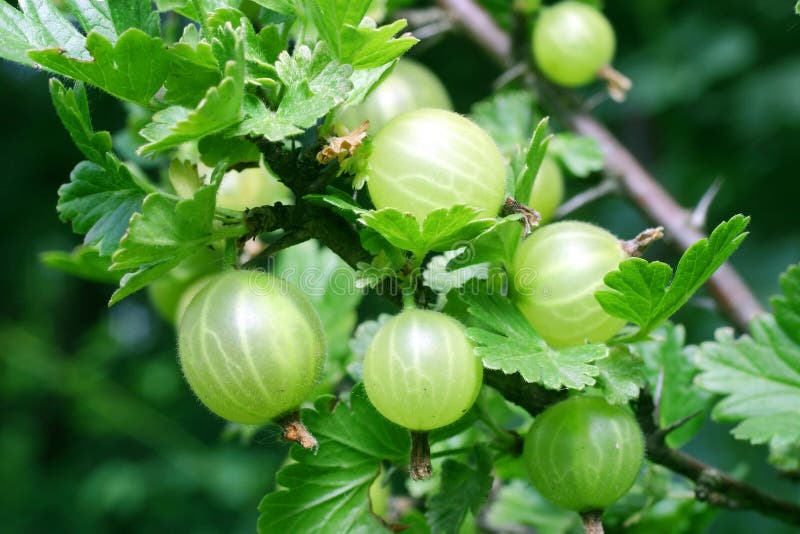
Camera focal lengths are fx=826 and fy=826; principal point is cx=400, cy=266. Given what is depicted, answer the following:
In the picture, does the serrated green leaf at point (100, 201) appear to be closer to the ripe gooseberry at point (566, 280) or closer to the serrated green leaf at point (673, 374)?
the ripe gooseberry at point (566, 280)

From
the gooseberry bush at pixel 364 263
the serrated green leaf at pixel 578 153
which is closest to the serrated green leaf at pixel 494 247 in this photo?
the gooseberry bush at pixel 364 263

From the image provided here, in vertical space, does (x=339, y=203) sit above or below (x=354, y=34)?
below

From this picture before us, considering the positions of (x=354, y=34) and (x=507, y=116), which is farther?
(x=507, y=116)

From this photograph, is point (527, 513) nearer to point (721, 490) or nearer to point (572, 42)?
point (721, 490)

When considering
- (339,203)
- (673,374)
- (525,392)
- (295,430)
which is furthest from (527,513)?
(339,203)

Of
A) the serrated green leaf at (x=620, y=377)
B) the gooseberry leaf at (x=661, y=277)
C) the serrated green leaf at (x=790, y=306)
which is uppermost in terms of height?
the gooseberry leaf at (x=661, y=277)

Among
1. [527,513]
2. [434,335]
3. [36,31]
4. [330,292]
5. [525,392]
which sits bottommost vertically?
[527,513]
